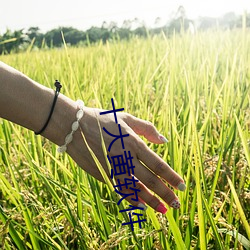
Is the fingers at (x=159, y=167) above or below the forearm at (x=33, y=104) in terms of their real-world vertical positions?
below

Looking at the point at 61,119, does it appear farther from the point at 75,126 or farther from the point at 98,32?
the point at 98,32

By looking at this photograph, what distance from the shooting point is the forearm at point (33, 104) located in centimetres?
80

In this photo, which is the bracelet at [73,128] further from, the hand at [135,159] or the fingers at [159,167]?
the fingers at [159,167]

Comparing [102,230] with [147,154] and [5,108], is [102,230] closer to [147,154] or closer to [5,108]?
[147,154]

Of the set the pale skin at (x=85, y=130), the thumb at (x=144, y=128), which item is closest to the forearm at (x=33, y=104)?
the pale skin at (x=85, y=130)

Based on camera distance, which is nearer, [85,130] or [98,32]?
[85,130]

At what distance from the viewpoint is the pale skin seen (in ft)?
2.50

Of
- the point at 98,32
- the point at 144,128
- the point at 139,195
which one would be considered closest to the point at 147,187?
the point at 139,195

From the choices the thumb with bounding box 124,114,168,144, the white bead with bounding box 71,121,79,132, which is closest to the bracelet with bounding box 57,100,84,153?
the white bead with bounding box 71,121,79,132

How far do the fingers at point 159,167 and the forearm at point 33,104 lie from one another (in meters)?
0.16

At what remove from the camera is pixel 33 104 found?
81 centimetres

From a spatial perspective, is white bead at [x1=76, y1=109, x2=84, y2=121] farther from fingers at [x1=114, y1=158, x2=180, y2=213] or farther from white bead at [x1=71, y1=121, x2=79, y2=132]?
fingers at [x1=114, y1=158, x2=180, y2=213]

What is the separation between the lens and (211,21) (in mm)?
3697

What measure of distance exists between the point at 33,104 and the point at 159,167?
282mm
